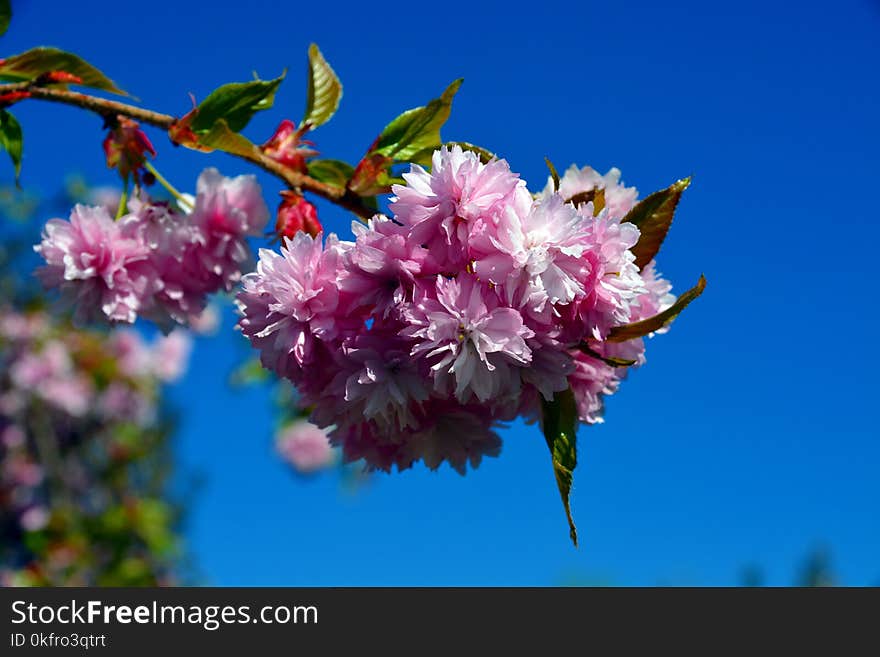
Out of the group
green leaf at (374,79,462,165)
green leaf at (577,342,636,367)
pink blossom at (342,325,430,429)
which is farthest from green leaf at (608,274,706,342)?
green leaf at (374,79,462,165)

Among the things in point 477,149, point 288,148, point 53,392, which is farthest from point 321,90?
point 53,392

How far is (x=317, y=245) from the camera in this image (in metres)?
1.01

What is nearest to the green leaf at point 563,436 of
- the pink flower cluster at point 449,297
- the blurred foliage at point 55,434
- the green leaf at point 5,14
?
the pink flower cluster at point 449,297

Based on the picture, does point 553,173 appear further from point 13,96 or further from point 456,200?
point 13,96

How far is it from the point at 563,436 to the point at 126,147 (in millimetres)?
828

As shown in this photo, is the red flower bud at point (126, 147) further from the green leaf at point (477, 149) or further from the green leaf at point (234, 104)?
the green leaf at point (477, 149)

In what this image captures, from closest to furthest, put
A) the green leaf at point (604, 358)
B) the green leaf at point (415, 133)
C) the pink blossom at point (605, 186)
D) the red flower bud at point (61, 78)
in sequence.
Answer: the green leaf at point (604, 358), the pink blossom at point (605, 186), the green leaf at point (415, 133), the red flower bud at point (61, 78)

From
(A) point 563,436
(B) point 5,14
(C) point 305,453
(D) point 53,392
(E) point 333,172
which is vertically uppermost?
(C) point 305,453

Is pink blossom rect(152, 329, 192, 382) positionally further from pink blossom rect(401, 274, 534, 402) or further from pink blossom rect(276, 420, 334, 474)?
pink blossom rect(401, 274, 534, 402)

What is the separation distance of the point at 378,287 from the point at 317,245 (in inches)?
3.7

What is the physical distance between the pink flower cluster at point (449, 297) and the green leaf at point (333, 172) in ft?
0.95

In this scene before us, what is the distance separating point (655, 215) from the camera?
1.05m

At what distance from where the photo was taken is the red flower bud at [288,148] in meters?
1.32
